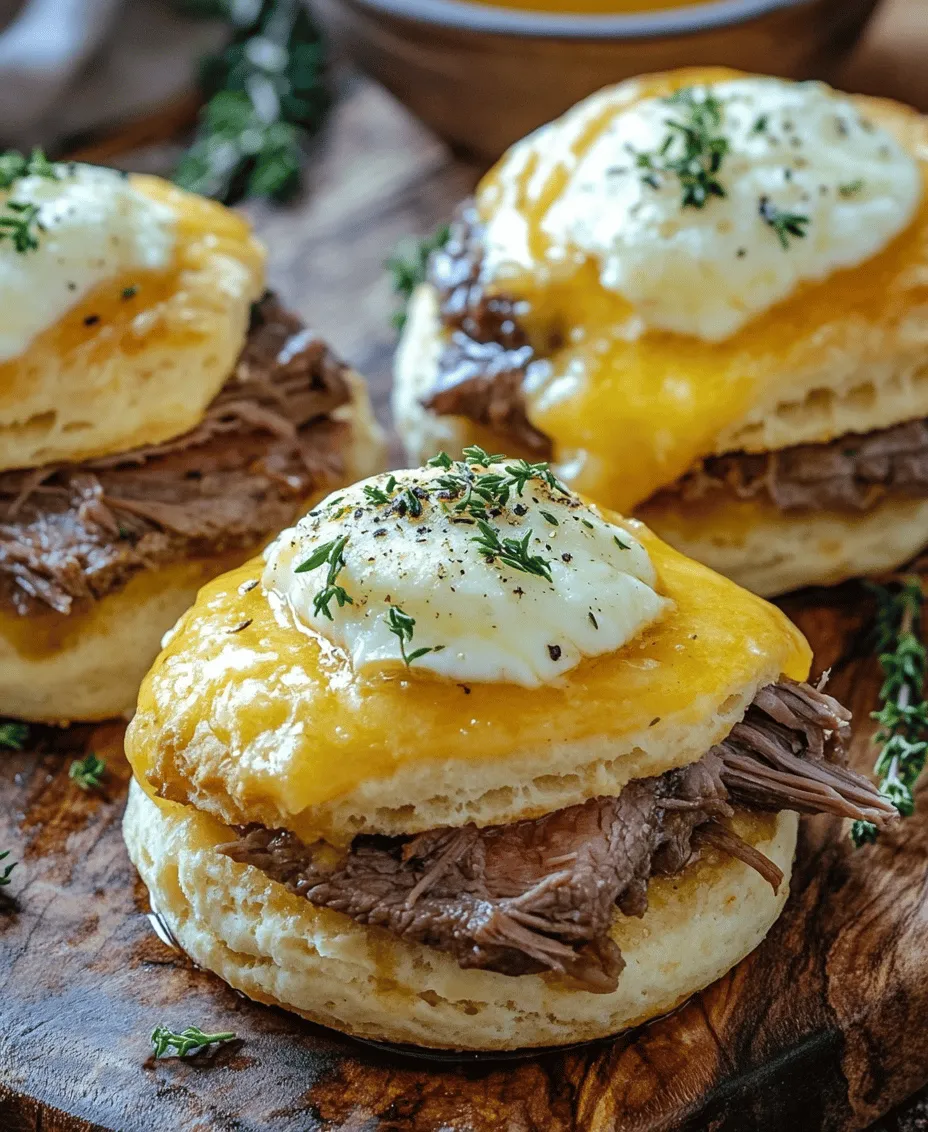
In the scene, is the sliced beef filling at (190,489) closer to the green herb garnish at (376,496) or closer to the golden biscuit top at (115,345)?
the golden biscuit top at (115,345)

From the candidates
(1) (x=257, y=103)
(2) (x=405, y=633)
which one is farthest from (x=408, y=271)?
(2) (x=405, y=633)

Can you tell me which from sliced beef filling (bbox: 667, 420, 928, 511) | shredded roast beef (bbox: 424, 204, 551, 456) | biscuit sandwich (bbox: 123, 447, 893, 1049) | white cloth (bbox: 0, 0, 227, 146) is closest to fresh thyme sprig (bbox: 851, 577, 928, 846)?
sliced beef filling (bbox: 667, 420, 928, 511)

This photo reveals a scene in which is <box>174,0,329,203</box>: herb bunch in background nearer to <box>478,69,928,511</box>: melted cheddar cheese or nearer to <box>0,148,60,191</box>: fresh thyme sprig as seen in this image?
<box>0,148,60,191</box>: fresh thyme sprig

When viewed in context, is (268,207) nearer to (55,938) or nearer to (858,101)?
(858,101)

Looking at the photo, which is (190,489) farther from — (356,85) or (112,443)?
(356,85)

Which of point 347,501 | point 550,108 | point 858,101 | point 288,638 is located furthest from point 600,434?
point 550,108

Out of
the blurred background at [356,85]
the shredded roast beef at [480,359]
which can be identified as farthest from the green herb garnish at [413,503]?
the blurred background at [356,85]
